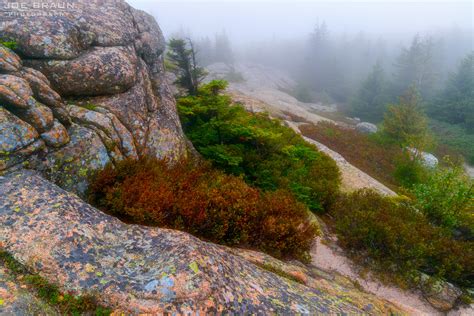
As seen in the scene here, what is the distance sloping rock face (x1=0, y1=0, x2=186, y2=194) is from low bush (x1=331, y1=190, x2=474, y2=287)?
230 inches

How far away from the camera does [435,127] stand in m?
31.7

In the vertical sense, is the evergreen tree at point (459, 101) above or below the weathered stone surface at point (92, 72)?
below

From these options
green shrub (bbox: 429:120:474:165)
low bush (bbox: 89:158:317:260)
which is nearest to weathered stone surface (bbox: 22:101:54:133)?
low bush (bbox: 89:158:317:260)

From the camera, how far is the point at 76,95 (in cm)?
650

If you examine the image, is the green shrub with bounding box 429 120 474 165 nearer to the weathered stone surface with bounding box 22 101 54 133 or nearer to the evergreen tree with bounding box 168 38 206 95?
the evergreen tree with bounding box 168 38 206 95

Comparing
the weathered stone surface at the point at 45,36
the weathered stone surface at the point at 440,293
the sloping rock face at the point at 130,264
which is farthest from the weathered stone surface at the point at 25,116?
the weathered stone surface at the point at 440,293

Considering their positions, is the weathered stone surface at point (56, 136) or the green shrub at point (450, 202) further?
the green shrub at point (450, 202)

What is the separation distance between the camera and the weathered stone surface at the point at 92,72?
616 cm

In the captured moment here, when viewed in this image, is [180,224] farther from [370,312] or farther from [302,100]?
[302,100]

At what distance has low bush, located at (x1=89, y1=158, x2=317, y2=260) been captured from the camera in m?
4.95

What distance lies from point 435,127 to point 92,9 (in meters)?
37.5

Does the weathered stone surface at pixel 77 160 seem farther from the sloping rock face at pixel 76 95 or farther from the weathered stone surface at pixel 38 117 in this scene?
the weathered stone surface at pixel 38 117

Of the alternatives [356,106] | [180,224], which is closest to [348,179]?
[180,224]

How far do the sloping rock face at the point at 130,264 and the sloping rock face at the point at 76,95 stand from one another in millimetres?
805
